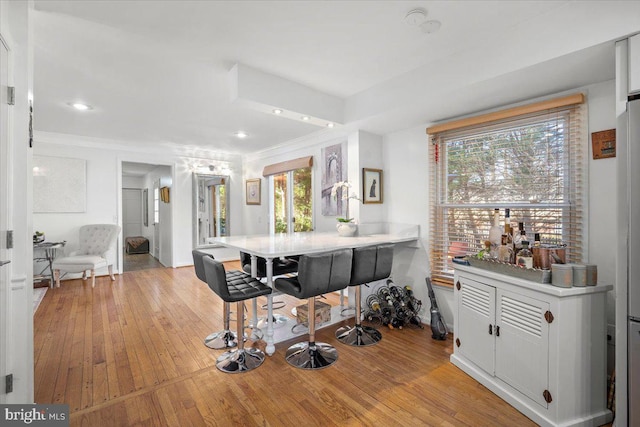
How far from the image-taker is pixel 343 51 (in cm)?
232

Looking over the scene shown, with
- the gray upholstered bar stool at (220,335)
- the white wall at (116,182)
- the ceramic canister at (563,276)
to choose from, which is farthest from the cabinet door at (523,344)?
the white wall at (116,182)

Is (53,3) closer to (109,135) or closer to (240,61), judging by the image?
(240,61)

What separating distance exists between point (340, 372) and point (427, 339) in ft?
3.41

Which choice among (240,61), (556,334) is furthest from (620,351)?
(240,61)

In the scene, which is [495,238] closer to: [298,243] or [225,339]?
[298,243]

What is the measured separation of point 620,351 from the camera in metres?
1.57

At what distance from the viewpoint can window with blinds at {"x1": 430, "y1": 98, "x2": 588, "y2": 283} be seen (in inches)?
88.2

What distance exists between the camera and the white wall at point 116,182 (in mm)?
4836

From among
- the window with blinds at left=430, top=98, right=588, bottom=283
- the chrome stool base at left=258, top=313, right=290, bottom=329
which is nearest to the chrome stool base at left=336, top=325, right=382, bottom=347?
the chrome stool base at left=258, top=313, right=290, bottom=329

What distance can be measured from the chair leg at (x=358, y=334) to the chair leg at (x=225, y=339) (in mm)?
983

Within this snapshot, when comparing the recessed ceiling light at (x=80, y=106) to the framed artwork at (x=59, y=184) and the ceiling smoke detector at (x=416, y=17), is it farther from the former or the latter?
the ceiling smoke detector at (x=416, y=17)

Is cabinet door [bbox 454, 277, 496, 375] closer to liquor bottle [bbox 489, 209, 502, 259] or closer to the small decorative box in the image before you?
liquor bottle [bbox 489, 209, 502, 259]

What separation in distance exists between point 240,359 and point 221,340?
501mm

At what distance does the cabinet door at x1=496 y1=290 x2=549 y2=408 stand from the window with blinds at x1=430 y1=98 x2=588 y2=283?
73cm
